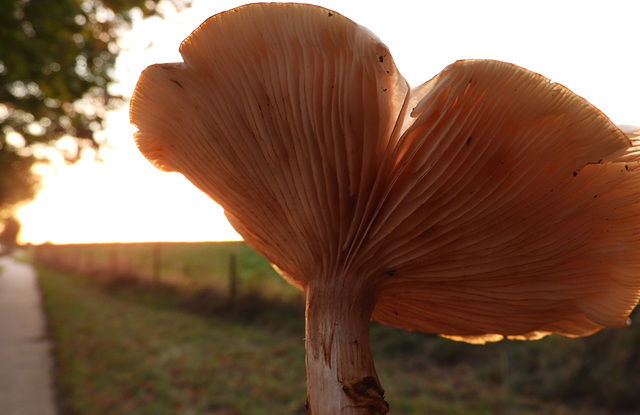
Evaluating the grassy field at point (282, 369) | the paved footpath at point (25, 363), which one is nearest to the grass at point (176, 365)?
the grassy field at point (282, 369)

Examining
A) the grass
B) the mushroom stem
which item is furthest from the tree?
the mushroom stem

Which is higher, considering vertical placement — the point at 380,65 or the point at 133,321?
the point at 380,65

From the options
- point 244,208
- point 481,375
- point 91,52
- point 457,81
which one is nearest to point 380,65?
point 457,81

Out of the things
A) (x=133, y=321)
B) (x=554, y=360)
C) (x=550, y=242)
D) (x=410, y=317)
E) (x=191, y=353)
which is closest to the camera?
(x=550, y=242)

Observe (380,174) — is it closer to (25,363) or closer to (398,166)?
(398,166)

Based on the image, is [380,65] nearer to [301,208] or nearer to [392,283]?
[301,208]
